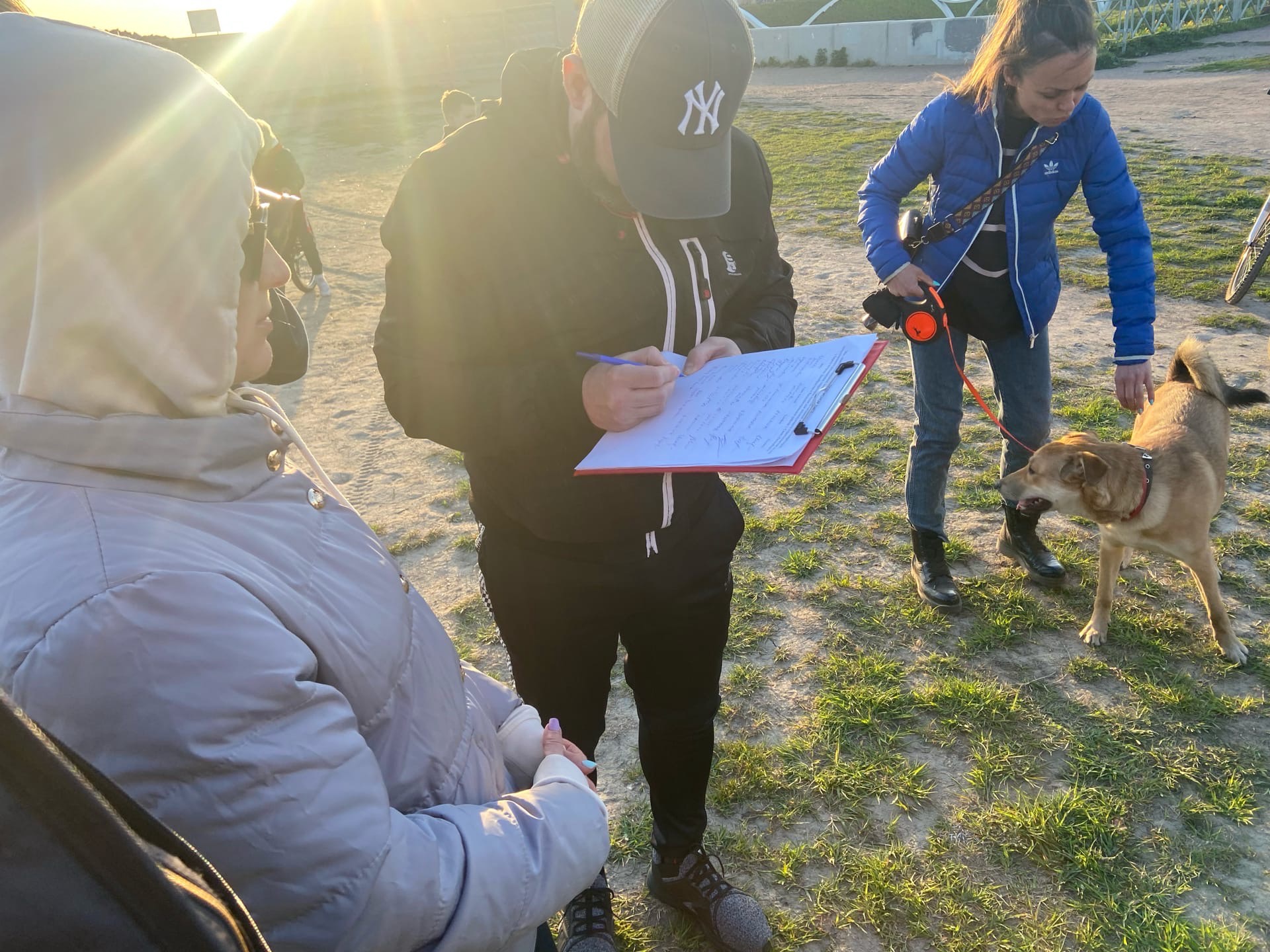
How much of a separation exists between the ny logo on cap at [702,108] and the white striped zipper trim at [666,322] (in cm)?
24

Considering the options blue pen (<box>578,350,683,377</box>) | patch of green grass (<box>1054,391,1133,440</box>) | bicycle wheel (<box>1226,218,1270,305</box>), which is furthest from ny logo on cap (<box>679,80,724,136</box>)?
bicycle wheel (<box>1226,218,1270,305</box>)

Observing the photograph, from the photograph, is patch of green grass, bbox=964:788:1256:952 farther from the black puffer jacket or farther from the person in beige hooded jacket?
the person in beige hooded jacket

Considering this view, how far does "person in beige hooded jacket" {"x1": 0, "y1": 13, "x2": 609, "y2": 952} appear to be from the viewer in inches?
30.4

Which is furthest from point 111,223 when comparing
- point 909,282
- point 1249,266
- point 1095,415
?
point 1249,266

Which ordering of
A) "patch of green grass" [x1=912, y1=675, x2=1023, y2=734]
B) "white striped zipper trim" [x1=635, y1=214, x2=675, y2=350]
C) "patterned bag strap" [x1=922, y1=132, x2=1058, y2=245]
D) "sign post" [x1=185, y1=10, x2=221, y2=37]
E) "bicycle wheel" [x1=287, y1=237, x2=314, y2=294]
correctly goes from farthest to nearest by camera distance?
1. "sign post" [x1=185, y1=10, x2=221, y2=37]
2. "bicycle wheel" [x1=287, y1=237, x2=314, y2=294]
3. "patch of green grass" [x1=912, y1=675, x2=1023, y2=734]
4. "patterned bag strap" [x1=922, y1=132, x2=1058, y2=245]
5. "white striped zipper trim" [x1=635, y1=214, x2=675, y2=350]

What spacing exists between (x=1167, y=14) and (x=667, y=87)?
109 feet

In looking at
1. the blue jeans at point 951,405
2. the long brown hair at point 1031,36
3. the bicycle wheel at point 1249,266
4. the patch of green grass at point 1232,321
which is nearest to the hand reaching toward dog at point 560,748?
the blue jeans at point 951,405

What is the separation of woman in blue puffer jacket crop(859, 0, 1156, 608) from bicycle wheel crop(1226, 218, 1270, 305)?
4.01 metres

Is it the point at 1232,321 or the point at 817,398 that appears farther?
the point at 1232,321

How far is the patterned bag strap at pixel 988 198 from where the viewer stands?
9.43 feet

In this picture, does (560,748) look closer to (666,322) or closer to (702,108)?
(666,322)

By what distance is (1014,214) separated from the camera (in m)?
2.97

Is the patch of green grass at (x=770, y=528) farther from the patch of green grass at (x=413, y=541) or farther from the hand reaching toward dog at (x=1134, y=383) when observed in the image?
the patch of green grass at (x=413, y=541)

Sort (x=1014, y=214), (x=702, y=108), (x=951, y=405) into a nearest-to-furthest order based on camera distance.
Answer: (x=702, y=108)
(x=1014, y=214)
(x=951, y=405)
